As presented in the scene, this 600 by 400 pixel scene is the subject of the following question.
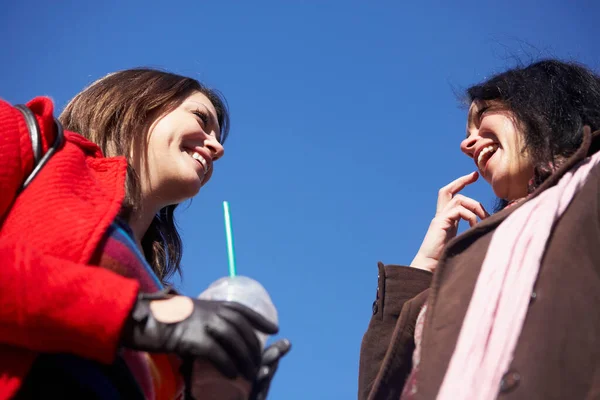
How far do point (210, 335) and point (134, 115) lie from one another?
1.53 m

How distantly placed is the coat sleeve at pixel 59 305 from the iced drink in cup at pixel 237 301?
0.25 metres

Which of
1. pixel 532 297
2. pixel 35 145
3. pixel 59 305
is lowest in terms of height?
pixel 59 305

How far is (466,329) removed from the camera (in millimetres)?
2029

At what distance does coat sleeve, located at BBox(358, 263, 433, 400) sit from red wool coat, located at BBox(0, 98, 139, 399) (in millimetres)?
1470

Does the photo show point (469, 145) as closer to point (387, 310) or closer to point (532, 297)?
point (387, 310)

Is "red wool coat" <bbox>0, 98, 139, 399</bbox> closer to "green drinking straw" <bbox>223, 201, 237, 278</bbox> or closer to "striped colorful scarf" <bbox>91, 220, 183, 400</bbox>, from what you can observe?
"striped colorful scarf" <bbox>91, 220, 183, 400</bbox>

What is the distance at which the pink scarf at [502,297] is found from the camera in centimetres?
188

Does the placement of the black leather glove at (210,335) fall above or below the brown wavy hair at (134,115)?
below

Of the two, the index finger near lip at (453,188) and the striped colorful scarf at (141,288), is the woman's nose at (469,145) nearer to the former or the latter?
the index finger near lip at (453,188)

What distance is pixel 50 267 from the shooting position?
1.57m

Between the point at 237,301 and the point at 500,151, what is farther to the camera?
the point at 500,151

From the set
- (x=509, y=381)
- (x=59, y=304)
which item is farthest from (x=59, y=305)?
(x=509, y=381)

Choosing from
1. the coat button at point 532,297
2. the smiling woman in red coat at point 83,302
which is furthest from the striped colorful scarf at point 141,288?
the coat button at point 532,297

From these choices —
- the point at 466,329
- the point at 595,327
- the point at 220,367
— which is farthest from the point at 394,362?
the point at 220,367
